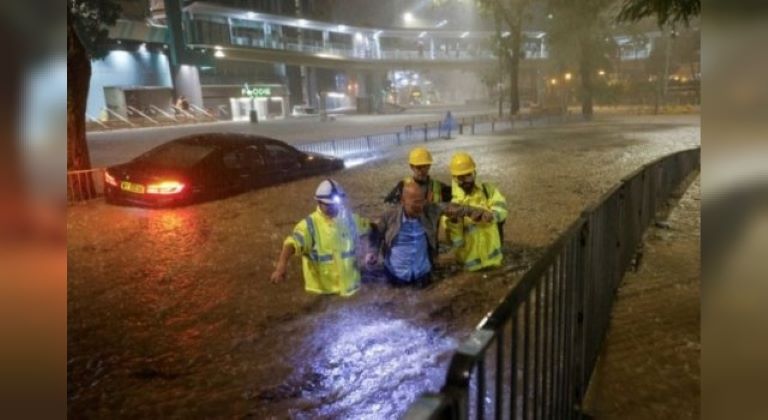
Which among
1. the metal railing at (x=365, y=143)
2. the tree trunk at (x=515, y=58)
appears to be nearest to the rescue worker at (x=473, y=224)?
the metal railing at (x=365, y=143)

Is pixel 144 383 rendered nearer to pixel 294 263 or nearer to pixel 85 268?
pixel 294 263

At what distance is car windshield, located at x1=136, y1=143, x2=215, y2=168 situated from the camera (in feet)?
34.6

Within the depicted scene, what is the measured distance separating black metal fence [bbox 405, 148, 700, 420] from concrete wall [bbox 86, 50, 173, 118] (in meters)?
34.9

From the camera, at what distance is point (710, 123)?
12.2ft

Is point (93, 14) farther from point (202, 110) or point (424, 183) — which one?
point (424, 183)

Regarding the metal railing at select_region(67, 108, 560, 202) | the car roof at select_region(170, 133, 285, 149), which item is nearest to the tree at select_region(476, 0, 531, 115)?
the metal railing at select_region(67, 108, 560, 202)

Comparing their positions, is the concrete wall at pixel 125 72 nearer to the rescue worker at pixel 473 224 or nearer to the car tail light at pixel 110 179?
the car tail light at pixel 110 179

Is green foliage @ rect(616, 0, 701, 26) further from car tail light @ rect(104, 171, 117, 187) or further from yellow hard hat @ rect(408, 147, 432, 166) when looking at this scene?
car tail light @ rect(104, 171, 117, 187)

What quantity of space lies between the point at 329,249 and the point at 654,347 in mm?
2824

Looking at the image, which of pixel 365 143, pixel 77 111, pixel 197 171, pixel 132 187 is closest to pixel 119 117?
pixel 365 143

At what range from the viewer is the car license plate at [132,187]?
33.4 feet

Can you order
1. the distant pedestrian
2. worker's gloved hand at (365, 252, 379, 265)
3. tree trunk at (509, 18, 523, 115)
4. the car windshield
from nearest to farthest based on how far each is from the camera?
worker's gloved hand at (365, 252, 379, 265) → the car windshield → tree trunk at (509, 18, 523, 115) → the distant pedestrian

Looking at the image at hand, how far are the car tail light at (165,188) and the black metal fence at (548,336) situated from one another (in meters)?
7.42

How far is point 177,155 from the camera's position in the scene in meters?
10.8
